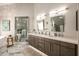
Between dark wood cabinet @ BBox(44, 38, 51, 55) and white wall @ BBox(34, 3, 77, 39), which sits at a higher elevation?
white wall @ BBox(34, 3, 77, 39)

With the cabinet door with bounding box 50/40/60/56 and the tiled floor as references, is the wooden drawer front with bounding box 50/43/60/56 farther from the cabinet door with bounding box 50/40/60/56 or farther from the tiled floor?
the tiled floor

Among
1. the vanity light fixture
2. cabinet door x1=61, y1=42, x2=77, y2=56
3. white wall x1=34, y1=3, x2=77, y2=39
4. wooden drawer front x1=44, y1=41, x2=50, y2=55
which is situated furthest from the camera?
the vanity light fixture

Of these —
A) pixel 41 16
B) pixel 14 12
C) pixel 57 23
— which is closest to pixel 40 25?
pixel 41 16

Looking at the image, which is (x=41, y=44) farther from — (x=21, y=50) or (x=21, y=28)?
(x=21, y=28)

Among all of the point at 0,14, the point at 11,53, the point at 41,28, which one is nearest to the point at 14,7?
the point at 0,14

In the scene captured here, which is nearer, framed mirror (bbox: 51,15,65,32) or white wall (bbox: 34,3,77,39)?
white wall (bbox: 34,3,77,39)

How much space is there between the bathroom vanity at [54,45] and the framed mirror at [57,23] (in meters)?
0.19

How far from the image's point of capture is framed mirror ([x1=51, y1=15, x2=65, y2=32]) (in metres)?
2.73

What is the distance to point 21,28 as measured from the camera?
2811mm

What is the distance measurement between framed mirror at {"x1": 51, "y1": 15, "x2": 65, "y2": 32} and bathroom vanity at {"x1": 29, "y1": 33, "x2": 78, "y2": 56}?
0.19 metres

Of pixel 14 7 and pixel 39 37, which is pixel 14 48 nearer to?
pixel 39 37

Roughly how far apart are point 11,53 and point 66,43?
43.5 inches

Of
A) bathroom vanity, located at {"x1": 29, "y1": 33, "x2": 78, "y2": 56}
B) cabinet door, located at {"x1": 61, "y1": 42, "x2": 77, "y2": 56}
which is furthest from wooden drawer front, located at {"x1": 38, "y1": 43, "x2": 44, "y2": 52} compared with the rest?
cabinet door, located at {"x1": 61, "y1": 42, "x2": 77, "y2": 56}

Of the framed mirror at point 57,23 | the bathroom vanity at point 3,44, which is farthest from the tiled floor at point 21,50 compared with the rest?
the framed mirror at point 57,23
